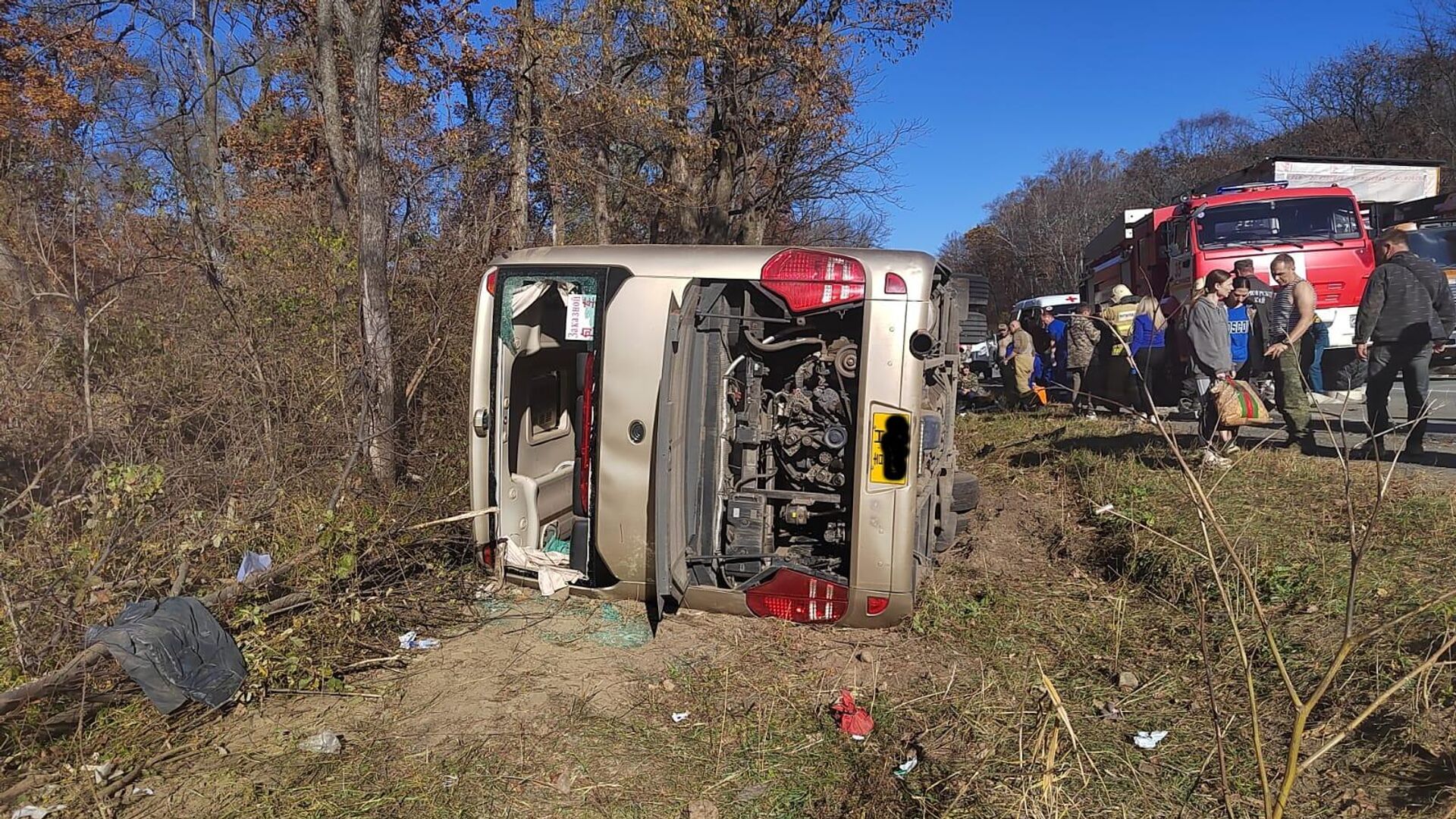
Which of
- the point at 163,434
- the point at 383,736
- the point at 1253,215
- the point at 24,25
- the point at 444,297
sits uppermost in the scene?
the point at 24,25

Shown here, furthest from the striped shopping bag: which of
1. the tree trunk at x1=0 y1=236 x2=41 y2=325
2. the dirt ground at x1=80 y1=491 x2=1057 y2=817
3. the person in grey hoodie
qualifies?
the tree trunk at x1=0 y1=236 x2=41 y2=325

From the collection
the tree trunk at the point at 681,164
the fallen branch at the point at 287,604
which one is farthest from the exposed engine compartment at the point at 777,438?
the tree trunk at the point at 681,164

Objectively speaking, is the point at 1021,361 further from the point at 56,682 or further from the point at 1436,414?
the point at 56,682

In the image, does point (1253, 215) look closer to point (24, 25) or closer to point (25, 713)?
point (25, 713)

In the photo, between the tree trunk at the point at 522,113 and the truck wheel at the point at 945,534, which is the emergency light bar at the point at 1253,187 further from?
the tree trunk at the point at 522,113

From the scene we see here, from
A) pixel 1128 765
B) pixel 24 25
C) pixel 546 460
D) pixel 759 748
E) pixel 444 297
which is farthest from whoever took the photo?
pixel 24 25

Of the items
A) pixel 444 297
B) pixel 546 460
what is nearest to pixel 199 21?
pixel 444 297

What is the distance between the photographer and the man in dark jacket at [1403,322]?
6.19 metres

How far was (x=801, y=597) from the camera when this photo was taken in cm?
396

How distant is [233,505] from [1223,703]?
4.82m

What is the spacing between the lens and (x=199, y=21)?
457 inches

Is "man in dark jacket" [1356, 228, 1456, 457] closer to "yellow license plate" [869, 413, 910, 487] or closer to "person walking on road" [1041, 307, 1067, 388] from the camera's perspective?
"yellow license plate" [869, 413, 910, 487]

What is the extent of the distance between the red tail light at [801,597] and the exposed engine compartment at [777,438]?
112mm

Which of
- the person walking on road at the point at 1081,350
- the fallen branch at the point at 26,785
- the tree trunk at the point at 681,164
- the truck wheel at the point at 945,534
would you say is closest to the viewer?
the fallen branch at the point at 26,785
